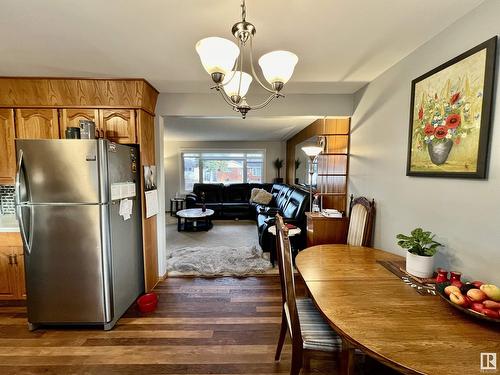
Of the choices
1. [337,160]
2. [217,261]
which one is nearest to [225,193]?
[217,261]

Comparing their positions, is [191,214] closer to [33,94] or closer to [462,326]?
[33,94]

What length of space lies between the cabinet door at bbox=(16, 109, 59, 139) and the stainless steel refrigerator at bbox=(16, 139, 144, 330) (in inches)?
23.6

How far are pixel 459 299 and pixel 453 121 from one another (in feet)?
3.46

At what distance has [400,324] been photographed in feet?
3.21

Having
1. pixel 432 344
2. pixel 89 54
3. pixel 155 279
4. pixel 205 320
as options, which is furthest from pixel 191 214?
pixel 432 344

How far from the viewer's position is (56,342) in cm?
187

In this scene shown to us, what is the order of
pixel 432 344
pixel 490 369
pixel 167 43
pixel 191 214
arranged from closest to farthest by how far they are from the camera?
pixel 490 369
pixel 432 344
pixel 167 43
pixel 191 214

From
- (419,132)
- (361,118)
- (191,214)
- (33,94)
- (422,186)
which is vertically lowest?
(191,214)

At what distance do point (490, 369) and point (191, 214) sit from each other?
4.68 metres

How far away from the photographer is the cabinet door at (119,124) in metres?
2.33

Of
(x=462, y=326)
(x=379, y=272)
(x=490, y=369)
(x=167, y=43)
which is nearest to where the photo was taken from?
(x=490, y=369)

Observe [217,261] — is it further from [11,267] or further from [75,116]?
[75,116]

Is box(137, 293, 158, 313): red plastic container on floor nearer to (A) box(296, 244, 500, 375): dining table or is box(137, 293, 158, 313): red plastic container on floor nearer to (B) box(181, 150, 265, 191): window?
(A) box(296, 244, 500, 375): dining table

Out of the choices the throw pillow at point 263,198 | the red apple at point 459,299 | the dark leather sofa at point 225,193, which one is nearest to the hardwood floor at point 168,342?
the red apple at point 459,299
